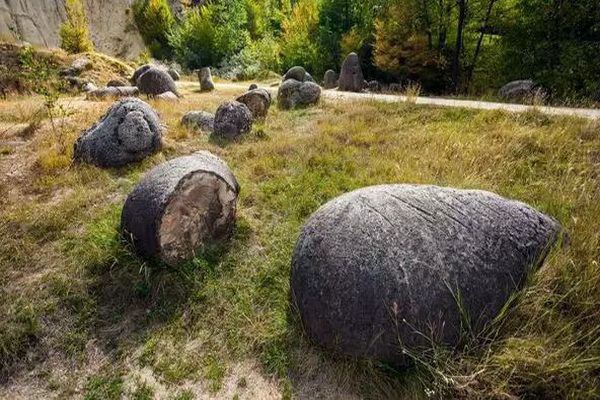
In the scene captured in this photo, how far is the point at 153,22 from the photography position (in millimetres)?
30359

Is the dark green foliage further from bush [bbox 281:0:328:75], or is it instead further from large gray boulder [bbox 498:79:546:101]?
bush [bbox 281:0:328:75]

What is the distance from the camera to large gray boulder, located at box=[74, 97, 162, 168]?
213 inches

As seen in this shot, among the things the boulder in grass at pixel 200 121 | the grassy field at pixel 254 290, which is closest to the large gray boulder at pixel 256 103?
the boulder in grass at pixel 200 121

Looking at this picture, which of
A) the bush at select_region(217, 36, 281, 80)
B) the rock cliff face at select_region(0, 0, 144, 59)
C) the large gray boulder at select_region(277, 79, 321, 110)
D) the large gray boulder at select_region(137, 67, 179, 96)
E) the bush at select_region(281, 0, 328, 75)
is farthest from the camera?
the bush at select_region(281, 0, 328, 75)

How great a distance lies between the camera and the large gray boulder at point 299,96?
9867mm

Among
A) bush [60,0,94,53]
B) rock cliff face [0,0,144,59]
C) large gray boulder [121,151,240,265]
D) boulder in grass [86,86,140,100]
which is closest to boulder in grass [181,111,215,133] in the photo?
large gray boulder [121,151,240,265]

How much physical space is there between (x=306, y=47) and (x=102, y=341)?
2617cm

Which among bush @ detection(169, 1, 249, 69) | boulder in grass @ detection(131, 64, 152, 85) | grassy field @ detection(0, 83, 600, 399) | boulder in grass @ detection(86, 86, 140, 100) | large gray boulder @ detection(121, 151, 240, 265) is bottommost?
grassy field @ detection(0, 83, 600, 399)

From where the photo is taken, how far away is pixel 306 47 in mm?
26125

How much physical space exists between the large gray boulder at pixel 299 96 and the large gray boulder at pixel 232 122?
Result: 281cm

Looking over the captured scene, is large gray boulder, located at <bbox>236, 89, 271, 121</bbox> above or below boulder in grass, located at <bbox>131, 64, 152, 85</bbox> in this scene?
below

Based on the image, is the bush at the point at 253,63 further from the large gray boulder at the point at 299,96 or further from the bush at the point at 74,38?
the large gray boulder at the point at 299,96

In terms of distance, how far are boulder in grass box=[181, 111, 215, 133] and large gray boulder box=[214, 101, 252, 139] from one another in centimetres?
33

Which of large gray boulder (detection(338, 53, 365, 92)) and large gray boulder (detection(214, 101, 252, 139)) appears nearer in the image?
large gray boulder (detection(214, 101, 252, 139))
